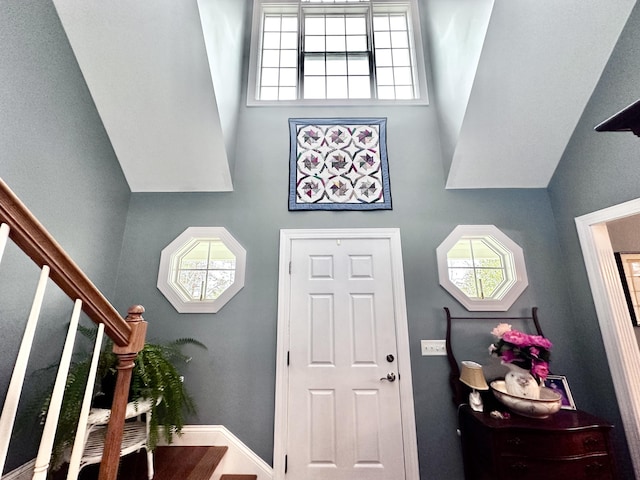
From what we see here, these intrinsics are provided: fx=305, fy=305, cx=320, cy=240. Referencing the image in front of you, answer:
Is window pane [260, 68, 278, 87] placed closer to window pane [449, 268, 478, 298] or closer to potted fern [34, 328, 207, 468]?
window pane [449, 268, 478, 298]

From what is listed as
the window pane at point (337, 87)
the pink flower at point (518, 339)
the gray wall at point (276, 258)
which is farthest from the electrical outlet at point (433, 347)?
the window pane at point (337, 87)

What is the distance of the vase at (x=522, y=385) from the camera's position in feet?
6.65

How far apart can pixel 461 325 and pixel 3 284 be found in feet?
10.1

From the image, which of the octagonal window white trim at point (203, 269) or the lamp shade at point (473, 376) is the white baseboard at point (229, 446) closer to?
the octagonal window white trim at point (203, 269)

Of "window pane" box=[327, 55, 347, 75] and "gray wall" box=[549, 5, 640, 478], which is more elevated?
"window pane" box=[327, 55, 347, 75]

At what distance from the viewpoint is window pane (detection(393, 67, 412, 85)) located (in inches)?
130

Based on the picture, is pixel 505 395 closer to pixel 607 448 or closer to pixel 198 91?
pixel 607 448

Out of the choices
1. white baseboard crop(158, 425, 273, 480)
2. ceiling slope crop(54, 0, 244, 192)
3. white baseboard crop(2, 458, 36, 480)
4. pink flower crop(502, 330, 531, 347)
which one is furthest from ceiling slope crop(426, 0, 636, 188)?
white baseboard crop(2, 458, 36, 480)

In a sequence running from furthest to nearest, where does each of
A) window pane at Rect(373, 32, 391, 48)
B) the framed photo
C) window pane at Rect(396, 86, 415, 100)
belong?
window pane at Rect(373, 32, 391, 48) < window pane at Rect(396, 86, 415, 100) < the framed photo

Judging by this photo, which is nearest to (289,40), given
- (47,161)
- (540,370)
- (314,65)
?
(314,65)

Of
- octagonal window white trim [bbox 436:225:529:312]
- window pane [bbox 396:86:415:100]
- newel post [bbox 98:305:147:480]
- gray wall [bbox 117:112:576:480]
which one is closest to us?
newel post [bbox 98:305:147:480]

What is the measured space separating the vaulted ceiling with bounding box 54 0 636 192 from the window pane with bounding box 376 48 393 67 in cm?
58

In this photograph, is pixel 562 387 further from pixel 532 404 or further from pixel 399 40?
pixel 399 40

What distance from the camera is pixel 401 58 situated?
11.2ft
